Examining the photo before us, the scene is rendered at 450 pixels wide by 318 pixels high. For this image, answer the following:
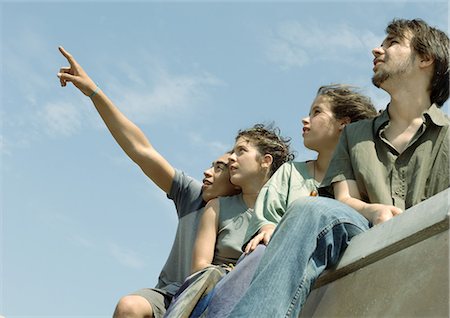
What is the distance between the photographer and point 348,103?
478 cm

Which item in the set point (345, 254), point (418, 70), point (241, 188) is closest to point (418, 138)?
point (418, 70)

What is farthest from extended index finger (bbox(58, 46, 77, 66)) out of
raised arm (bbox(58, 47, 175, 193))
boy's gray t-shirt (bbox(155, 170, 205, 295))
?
boy's gray t-shirt (bbox(155, 170, 205, 295))

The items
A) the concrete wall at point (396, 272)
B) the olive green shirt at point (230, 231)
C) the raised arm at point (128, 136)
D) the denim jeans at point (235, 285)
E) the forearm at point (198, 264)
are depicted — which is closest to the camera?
the concrete wall at point (396, 272)

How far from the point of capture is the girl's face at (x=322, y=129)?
15.5 feet

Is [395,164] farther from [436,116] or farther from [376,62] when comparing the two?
[376,62]

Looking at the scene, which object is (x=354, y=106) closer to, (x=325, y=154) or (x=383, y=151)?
(x=325, y=154)

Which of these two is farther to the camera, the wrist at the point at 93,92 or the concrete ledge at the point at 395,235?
the wrist at the point at 93,92

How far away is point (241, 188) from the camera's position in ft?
16.8

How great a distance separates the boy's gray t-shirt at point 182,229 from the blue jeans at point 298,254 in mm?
1588

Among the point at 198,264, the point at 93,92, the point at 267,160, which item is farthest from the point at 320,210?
the point at 93,92

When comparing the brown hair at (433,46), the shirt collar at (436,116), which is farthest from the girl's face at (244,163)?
the shirt collar at (436,116)

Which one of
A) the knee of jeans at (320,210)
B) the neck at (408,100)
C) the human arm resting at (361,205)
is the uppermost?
the neck at (408,100)

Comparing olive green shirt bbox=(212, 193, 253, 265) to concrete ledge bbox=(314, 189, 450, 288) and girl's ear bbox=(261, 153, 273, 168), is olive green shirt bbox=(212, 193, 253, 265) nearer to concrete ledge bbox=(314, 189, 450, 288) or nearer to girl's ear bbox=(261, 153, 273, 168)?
girl's ear bbox=(261, 153, 273, 168)

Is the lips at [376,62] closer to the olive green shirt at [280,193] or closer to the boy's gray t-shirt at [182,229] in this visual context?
the olive green shirt at [280,193]
